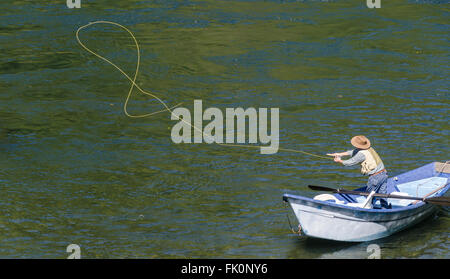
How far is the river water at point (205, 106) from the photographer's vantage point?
585 inches

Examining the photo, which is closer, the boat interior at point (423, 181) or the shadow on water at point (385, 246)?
the shadow on water at point (385, 246)

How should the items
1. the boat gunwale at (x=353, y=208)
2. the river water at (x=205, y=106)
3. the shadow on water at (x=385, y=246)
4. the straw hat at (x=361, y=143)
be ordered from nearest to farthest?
the boat gunwale at (x=353, y=208)
the shadow on water at (x=385, y=246)
the straw hat at (x=361, y=143)
the river water at (x=205, y=106)

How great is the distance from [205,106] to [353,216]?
971cm

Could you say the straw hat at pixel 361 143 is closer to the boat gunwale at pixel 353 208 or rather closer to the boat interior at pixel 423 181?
the boat gunwale at pixel 353 208

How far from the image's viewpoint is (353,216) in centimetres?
1380

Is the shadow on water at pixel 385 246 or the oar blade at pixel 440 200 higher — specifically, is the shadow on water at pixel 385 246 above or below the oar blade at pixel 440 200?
below

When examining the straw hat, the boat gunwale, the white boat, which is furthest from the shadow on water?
the straw hat

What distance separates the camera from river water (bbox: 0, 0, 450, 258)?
14852 millimetres

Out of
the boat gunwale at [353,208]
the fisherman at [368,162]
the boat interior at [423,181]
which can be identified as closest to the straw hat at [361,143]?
the fisherman at [368,162]

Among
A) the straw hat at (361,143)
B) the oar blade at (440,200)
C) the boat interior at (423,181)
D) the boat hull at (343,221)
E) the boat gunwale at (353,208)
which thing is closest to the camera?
the boat gunwale at (353,208)

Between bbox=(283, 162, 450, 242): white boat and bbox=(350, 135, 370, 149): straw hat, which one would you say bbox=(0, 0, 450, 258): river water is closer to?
bbox=(283, 162, 450, 242): white boat

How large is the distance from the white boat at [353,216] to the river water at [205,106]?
28 centimetres

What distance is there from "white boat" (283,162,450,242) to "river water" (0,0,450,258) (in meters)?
0.28
